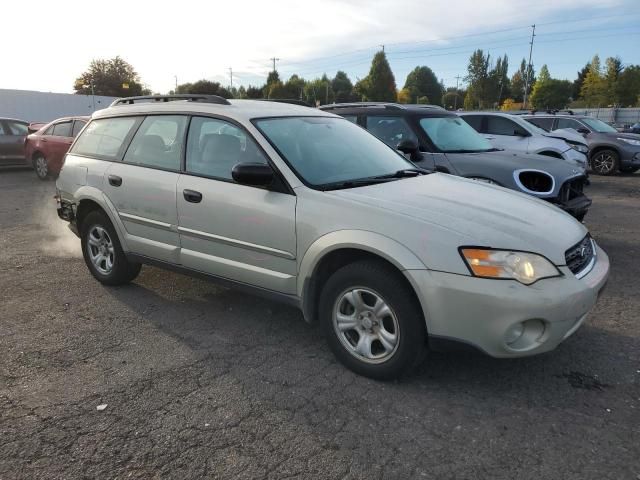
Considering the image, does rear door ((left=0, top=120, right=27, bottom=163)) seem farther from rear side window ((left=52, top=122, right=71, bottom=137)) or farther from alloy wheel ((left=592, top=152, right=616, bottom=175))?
alloy wheel ((left=592, top=152, right=616, bottom=175))

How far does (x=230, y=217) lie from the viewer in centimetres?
385

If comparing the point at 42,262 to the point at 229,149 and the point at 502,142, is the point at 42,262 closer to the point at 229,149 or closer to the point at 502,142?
the point at 229,149

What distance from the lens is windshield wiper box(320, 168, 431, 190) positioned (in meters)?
3.67

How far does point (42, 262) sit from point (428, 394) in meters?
4.81

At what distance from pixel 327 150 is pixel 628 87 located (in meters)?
77.0

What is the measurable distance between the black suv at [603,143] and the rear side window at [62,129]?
12.1 m

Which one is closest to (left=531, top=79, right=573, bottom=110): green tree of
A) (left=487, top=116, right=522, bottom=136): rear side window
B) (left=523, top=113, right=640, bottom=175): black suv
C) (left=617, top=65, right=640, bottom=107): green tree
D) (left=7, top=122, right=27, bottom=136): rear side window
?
(left=617, top=65, right=640, bottom=107): green tree

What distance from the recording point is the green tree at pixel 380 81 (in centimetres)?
9338

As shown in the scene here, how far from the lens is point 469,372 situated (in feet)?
11.4

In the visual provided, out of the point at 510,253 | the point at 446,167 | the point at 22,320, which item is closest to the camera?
the point at 510,253

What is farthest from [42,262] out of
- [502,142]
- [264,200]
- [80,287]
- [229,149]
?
[502,142]

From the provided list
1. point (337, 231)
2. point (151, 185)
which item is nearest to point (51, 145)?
point (151, 185)

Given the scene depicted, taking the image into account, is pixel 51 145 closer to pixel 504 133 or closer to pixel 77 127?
pixel 77 127

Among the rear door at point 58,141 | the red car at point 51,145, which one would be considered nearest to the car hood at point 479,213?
the red car at point 51,145
